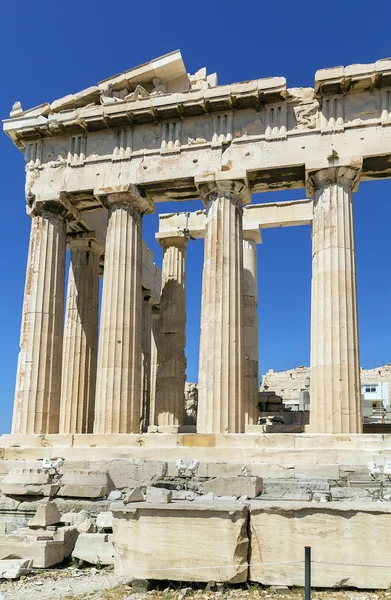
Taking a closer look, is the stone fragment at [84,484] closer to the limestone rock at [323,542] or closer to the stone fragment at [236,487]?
the stone fragment at [236,487]

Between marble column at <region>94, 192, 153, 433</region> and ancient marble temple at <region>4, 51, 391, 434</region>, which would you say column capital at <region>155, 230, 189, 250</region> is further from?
marble column at <region>94, 192, 153, 433</region>

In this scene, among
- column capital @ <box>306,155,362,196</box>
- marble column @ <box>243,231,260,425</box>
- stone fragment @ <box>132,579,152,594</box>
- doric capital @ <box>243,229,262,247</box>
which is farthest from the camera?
doric capital @ <box>243,229,262,247</box>

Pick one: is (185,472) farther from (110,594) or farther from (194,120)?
(194,120)

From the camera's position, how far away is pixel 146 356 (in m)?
31.4

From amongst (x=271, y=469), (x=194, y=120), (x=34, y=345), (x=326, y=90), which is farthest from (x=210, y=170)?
(x=271, y=469)

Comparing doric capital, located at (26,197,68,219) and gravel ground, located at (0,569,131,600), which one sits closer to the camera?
gravel ground, located at (0,569,131,600)

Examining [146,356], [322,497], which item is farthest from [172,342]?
[322,497]

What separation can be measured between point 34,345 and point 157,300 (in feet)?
39.0

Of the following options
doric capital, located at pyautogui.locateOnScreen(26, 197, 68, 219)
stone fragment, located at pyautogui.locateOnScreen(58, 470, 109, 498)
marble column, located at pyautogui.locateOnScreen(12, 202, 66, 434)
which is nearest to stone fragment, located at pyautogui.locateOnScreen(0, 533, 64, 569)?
stone fragment, located at pyautogui.locateOnScreen(58, 470, 109, 498)

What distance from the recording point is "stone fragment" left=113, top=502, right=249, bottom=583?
314 inches

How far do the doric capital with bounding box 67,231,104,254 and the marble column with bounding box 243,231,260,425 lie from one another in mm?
6266

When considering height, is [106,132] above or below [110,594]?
above

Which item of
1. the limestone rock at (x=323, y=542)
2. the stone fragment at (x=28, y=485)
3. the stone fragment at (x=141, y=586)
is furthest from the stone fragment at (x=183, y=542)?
the stone fragment at (x=28, y=485)

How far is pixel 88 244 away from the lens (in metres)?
24.3
